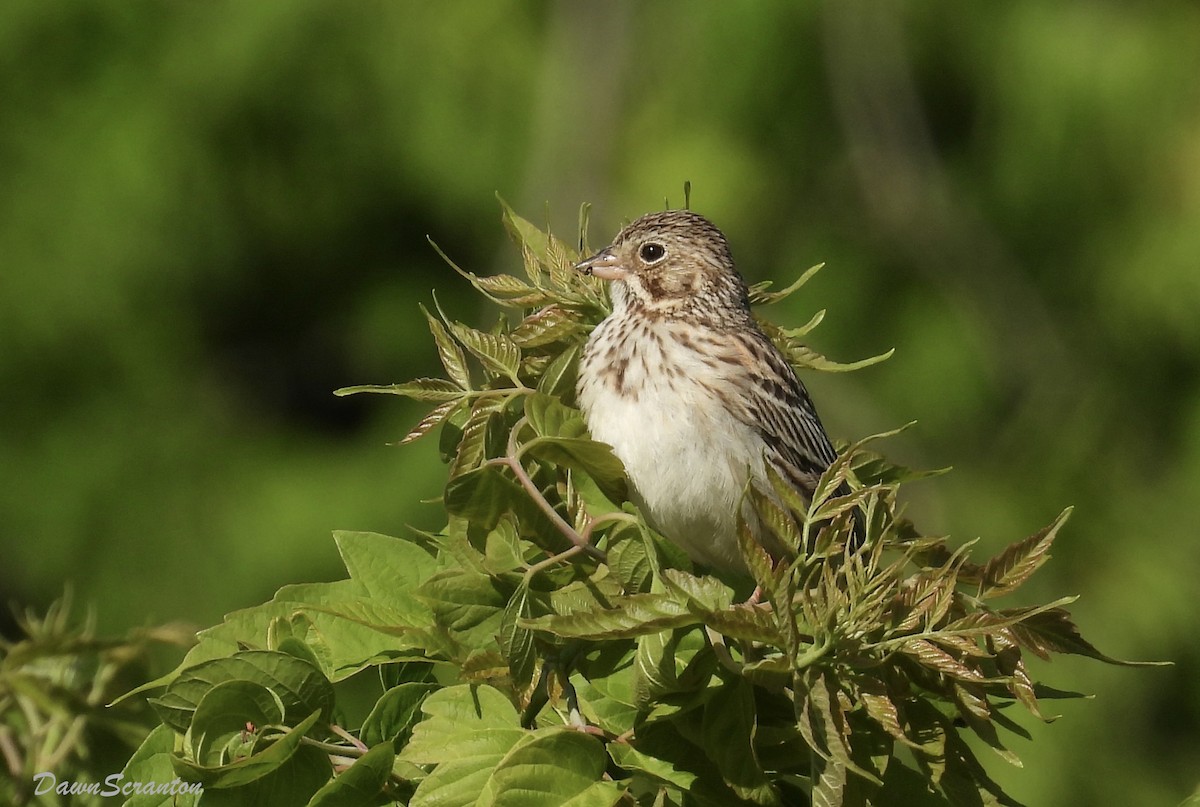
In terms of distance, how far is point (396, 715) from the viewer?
1.81 metres

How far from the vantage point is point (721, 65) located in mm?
7102

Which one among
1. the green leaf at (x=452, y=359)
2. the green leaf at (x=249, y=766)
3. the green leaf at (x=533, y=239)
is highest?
the green leaf at (x=533, y=239)

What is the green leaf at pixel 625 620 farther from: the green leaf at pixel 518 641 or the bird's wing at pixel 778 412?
the bird's wing at pixel 778 412

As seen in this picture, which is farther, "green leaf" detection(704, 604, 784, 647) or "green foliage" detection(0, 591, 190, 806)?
"green foliage" detection(0, 591, 190, 806)

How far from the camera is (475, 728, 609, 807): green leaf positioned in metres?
1.67

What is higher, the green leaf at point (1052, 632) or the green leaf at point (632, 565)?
the green leaf at point (632, 565)

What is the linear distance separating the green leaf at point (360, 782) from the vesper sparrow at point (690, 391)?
0.82 meters

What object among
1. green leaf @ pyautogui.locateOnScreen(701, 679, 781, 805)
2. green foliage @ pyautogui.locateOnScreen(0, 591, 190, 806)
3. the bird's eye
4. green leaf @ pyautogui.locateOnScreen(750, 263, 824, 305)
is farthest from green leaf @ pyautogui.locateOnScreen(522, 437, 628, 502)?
the bird's eye

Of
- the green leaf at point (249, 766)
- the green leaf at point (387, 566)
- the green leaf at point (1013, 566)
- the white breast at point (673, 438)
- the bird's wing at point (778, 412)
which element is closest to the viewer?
the green leaf at point (249, 766)

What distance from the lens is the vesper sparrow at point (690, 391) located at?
8.48 feet

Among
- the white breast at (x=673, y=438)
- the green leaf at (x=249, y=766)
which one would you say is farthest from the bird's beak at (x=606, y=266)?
the green leaf at (x=249, y=766)

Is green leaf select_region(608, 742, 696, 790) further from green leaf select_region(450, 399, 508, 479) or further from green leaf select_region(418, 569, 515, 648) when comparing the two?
green leaf select_region(450, 399, 508, 479)

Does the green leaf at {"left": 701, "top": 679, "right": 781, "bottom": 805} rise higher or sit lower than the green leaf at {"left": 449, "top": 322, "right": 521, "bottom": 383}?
lower

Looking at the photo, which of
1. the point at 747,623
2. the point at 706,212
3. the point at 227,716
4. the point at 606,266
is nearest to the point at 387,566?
the point at 227,716
